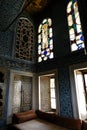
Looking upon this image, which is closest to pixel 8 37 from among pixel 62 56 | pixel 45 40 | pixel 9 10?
pixel 9 10

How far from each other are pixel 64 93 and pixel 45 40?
2.58 m

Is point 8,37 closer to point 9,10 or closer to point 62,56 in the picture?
point 9,10

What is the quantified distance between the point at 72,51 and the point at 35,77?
199 centimetres

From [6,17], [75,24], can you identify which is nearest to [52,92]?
[75,24]

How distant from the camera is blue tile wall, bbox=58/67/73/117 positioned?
138 inches

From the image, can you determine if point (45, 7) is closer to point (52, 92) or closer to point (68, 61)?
point (68, 61)

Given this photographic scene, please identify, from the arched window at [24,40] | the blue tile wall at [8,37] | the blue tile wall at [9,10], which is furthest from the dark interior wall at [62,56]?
the blue tile wall at [9,10]

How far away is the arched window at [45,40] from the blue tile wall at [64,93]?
1.01 meters

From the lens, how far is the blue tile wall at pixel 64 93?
350cm

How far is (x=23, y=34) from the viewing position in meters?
5.14

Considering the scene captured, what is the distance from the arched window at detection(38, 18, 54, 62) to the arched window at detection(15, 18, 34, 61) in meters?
0.39

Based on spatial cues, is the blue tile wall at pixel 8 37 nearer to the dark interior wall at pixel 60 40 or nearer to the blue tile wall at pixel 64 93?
the dark interior wall at pixel 60 40

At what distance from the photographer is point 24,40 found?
201 inches

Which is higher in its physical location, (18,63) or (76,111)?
(18,63)
